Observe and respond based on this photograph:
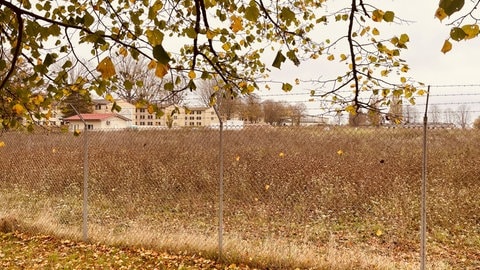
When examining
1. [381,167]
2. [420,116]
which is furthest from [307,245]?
[420,116]

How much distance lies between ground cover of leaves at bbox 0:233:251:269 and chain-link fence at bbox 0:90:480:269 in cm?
18

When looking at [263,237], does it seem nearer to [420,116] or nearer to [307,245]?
[307,245]

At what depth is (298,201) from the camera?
640 cm

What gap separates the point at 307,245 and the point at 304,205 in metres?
1.04

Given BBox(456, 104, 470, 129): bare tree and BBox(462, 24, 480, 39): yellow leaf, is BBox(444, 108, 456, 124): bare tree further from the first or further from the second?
BBox(462, 24, 480, 39): yellow leaf

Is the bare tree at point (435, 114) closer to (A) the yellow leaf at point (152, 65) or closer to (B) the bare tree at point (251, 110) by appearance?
(B) the bare tree at point (251, 110)

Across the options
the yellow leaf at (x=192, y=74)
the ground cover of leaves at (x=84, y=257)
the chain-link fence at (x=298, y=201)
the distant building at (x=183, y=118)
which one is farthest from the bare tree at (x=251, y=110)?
the ground cover of leaves at (x=84, y=257)

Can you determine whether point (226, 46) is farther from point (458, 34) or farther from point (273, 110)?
point (458, 34)

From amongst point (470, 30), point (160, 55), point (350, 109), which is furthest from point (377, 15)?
point (160, 55)

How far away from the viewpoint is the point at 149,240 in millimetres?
5434

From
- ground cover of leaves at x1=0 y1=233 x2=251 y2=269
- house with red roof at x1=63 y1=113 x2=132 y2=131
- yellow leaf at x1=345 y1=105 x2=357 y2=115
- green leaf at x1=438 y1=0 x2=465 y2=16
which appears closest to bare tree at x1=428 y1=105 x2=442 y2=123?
yellow leaf at x1=345 y1=105 x2=357 y2=115

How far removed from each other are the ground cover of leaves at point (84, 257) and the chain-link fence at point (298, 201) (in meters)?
0.18

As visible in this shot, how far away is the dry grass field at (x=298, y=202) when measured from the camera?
5146 millimetres

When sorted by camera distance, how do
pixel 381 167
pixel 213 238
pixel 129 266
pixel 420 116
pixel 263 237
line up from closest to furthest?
pixel 420 116
pixel 129 266
pixel 213 238
pixel 263 237
pixel 381 167
